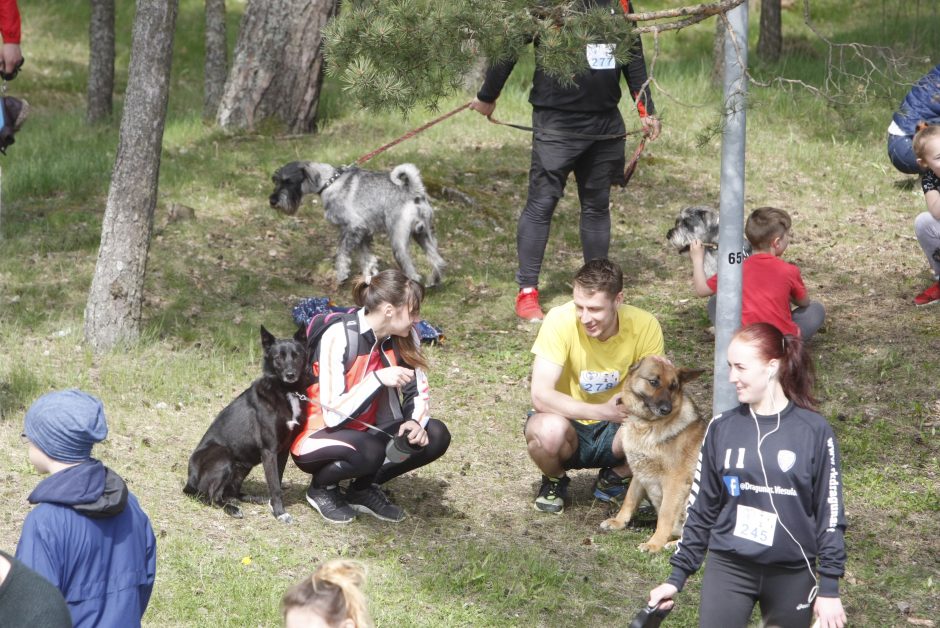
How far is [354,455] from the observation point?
18.0ft

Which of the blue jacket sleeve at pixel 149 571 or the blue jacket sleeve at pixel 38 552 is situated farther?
the blue jacket sleeve at pixel 149 571

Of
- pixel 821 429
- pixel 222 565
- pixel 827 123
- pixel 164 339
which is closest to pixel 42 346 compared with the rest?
pixel 164 339

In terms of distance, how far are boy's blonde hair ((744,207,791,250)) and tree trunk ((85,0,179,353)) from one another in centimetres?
424

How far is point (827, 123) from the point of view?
1320cm

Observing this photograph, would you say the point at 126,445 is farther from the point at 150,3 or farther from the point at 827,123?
the point at 827,123

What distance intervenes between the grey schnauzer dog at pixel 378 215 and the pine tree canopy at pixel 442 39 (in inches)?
135

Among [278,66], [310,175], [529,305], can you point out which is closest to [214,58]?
[278,66]

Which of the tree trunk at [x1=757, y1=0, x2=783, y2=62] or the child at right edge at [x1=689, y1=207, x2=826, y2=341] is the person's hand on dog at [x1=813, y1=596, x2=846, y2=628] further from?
the tree trunk at [x1=757, y1=0, x2=783, y2=62]

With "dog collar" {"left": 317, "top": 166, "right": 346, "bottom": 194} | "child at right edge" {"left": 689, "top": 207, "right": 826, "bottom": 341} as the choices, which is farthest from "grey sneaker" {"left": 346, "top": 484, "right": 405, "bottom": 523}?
"dog collar" {"left": 317, "top": 166, "right": 346, "bottom": 194}

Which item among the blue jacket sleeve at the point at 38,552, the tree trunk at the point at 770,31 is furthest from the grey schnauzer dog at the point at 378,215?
the tree trunk at the point at 770,31

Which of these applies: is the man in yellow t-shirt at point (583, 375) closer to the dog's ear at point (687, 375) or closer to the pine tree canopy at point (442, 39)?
the dog's ear at point (687, 375)

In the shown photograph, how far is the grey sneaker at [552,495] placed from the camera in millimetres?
5895

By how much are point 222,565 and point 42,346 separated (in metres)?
3.44

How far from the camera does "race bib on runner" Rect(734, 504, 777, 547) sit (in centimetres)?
363
